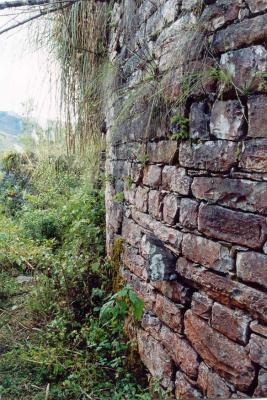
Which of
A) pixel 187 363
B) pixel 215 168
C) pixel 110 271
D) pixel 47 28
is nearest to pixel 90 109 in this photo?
pixel 47 28

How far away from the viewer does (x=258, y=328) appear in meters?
1.22

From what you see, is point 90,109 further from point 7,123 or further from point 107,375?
point 7,123

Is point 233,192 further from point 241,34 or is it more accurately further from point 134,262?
point 134,262

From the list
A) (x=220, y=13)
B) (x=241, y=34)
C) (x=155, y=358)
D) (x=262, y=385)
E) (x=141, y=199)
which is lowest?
(x=155, y=358)

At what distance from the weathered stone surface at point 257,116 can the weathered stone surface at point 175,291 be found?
713mm

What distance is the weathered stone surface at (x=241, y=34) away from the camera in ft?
4.01

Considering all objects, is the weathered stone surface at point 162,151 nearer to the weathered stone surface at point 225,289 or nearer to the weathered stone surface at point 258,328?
the weathered stone surface at point 225,289

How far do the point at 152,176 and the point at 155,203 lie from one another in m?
0.14

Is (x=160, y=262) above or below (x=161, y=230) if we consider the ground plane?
below

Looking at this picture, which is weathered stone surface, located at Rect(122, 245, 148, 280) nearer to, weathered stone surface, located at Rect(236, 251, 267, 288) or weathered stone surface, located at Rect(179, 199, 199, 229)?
weathered stone surface, located at Rect(179, 199, 199, 229)

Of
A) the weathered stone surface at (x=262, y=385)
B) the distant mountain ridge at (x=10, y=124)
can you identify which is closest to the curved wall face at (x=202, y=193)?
the weathered stone surface at (x=262, y=385)

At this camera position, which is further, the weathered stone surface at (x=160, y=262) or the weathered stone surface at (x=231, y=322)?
the weathered stone surface at (x=160, y=262)

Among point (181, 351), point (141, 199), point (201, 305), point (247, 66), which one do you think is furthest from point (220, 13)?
point (181, 351)

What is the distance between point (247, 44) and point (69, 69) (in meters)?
1.81
